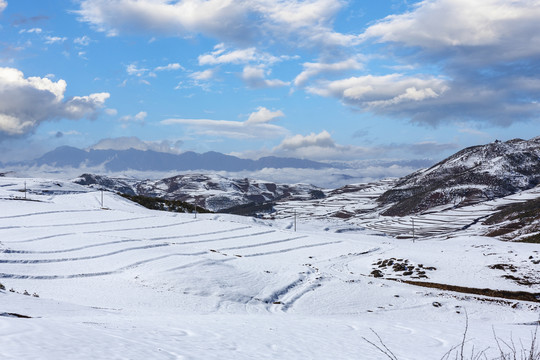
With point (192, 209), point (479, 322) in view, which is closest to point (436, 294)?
point (479, 322)

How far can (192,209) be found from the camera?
384 feet

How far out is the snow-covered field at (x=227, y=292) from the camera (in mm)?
15008

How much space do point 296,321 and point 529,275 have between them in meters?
29.5

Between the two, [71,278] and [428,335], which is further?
[71,278]

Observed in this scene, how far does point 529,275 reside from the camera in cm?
3984

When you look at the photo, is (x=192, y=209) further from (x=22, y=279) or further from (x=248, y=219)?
(x=22, y=279)

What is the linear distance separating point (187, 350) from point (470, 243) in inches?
2200

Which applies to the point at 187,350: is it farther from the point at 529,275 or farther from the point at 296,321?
the point at 529,275

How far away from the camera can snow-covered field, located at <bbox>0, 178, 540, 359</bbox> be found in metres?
15.0

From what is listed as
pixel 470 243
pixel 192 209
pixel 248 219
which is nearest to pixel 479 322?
pixel 470 243

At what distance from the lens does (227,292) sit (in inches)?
1364

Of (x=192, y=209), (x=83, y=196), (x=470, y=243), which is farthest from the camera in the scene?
(x=192, y=209)

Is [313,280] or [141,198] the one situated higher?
[141,198]

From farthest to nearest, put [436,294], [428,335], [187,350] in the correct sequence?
1. [436,294]
2. [428,335]
3. [187,350]
